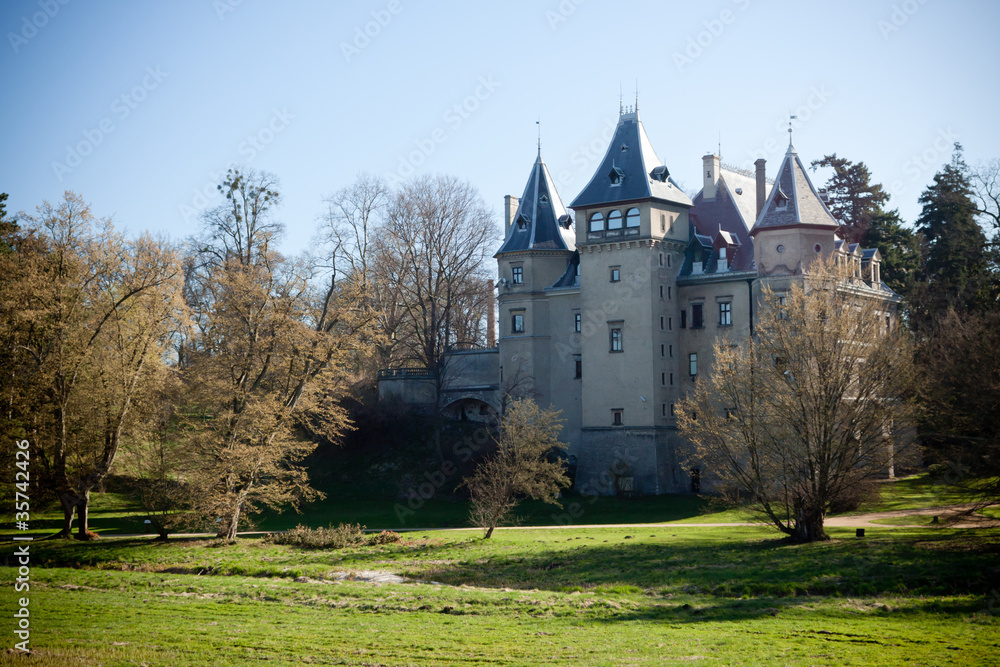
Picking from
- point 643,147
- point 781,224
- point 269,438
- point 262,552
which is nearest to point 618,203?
point 643,147

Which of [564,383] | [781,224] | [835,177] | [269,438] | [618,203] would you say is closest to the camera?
[269,438]

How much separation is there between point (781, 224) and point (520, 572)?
24.5 metres

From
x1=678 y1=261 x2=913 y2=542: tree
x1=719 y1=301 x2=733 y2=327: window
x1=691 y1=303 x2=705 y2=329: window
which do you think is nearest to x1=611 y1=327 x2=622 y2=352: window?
x1=691 y1=303 x2=705 y2=329: window

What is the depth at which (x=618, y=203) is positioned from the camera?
4466 cm

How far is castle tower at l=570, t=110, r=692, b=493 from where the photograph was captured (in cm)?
4372

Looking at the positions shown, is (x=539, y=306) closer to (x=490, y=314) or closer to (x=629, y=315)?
(x=629, y=315)

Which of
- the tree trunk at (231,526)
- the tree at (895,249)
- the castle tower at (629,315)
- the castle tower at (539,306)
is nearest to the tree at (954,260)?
the tree at (895,249)

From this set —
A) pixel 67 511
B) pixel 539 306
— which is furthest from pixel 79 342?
pixel 539 306

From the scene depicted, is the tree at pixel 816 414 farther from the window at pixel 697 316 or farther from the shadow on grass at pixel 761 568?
the window at pixel 697 316

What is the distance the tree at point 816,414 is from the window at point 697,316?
17.4 m

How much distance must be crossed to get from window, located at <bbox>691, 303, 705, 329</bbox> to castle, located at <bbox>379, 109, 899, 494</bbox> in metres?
0.05

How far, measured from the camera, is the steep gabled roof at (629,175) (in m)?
44.4

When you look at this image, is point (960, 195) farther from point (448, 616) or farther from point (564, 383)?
point (448, 616)

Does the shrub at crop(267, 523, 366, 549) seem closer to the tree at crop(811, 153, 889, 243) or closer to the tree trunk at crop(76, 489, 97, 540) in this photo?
the tree trunk at crop(76, 489, 97, 540)
